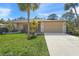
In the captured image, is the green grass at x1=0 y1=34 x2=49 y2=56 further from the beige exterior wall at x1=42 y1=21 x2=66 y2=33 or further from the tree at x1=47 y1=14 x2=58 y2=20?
the tree at x1=47 y1=14 x2=58 y2=20

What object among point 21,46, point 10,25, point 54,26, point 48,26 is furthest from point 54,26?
point 10,25

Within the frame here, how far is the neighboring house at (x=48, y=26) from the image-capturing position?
763 cm

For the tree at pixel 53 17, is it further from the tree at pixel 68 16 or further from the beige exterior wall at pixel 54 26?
the tree at pixel 68 16

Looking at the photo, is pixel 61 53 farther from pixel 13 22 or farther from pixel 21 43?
pixel 13 22

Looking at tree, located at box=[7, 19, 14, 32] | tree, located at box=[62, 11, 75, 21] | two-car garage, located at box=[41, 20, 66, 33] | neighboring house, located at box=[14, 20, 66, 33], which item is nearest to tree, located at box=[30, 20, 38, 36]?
neighboring house, located at box=[14, 20, 66, 33]

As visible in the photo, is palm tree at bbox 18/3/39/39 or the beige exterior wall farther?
the beige exterior wall

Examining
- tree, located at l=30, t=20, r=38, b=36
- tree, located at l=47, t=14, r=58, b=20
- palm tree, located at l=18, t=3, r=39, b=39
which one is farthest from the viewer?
tree, located at l=30, t=20, r=38, b=36

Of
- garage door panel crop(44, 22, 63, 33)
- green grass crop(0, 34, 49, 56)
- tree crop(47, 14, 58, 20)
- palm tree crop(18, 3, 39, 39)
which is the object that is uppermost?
palm tree crop(18, 3, 39, 39)

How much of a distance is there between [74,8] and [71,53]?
4.34ft

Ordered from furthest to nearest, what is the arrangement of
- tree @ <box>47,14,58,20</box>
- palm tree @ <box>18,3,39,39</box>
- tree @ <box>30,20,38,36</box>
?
tree @ <box>30,20,38,36</box> < tree @ <box>47,14,58,20</box> < palm tree @ <box>18,3,39,39</box>

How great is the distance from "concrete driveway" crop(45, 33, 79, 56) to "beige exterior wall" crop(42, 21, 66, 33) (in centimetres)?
12

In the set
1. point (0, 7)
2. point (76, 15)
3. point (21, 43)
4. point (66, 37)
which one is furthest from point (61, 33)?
point (0, 7)

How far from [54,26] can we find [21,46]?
1.13 m

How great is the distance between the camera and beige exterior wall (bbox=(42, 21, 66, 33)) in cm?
762
